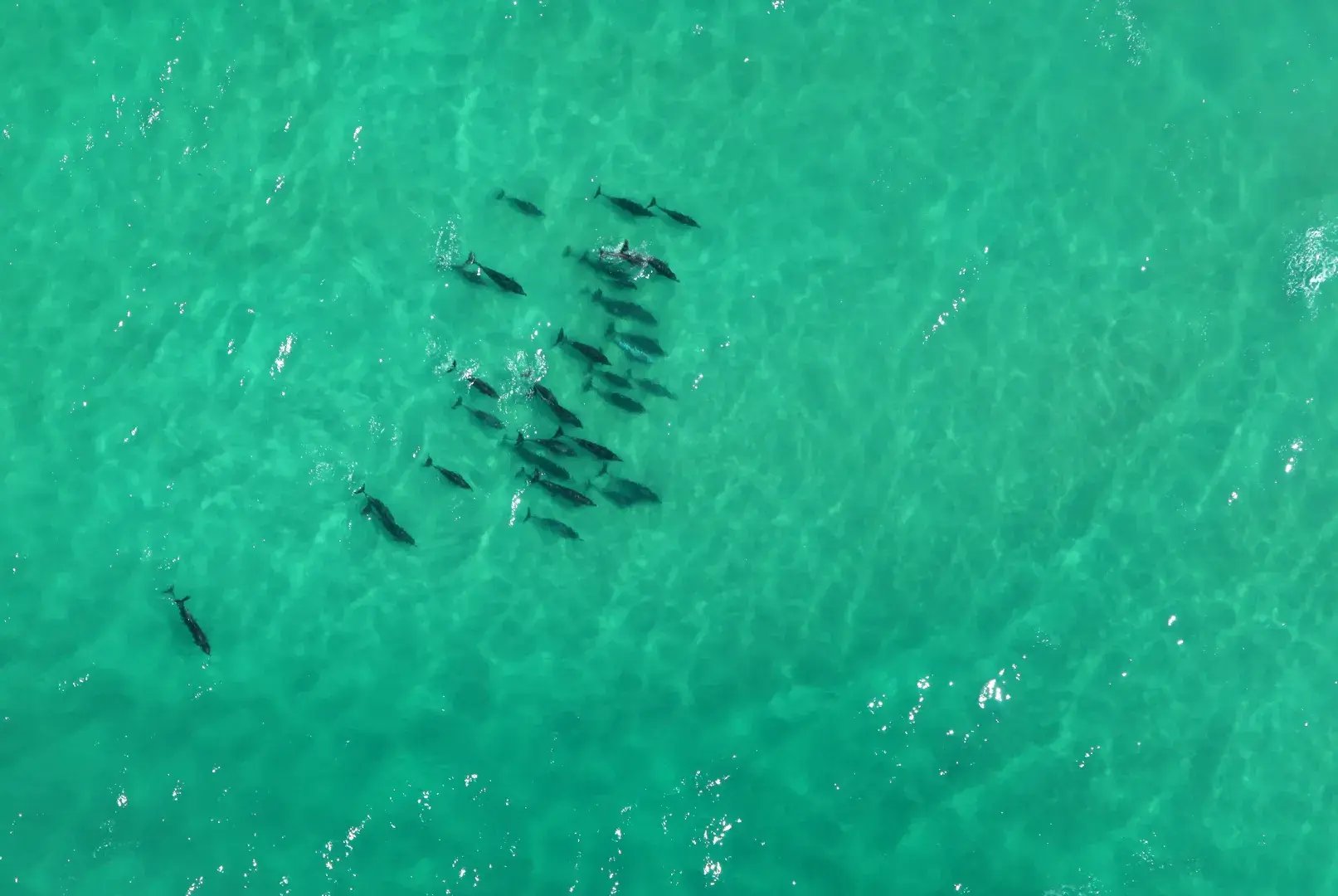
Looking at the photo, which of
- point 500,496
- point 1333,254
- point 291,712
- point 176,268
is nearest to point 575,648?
point 500,496

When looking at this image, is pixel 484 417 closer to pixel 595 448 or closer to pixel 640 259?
pixel 595 448

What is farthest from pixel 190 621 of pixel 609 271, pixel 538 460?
pixel 609 271

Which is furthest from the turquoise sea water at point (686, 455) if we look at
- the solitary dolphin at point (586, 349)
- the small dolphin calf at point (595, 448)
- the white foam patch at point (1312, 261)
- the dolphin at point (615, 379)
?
the dolphin at point (615, 379)

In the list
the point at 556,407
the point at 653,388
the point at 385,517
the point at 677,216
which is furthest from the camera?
the point at 653,388

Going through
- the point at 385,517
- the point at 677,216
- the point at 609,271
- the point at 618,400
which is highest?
the point at 677,216

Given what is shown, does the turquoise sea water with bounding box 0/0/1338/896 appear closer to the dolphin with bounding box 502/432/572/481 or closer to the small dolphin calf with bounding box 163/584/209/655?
the small dolphin calf with bounding box 163/584/209/655
